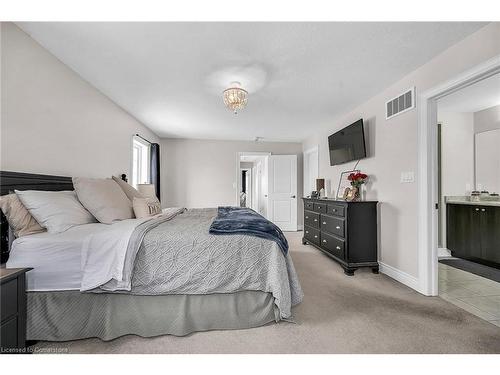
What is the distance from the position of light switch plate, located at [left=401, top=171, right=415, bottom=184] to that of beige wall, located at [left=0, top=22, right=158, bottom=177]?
3.57m

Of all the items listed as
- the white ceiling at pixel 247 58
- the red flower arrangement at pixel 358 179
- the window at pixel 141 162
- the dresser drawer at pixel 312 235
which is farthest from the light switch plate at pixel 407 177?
the window at pixel 141 162

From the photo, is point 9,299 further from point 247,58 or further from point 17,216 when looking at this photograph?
point 247,58

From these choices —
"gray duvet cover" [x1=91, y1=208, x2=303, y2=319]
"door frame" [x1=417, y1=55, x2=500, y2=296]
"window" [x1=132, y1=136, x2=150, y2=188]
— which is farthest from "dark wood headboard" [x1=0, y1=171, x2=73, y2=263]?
"door frame" [x1=417, y1=55, x2=500, y2=296]

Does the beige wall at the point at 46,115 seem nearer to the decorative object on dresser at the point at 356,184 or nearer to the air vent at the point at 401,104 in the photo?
the decorative object on dresser at the point at 356,184

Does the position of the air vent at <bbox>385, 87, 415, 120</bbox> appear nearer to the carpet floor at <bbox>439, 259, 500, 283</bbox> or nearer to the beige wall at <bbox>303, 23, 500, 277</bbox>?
the beige wall at <bbox>303, 23, 500, 277</bbox>

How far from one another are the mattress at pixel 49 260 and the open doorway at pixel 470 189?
329 cm

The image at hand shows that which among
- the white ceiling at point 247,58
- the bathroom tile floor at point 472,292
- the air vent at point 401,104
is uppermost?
the white ceiling at point 247,58

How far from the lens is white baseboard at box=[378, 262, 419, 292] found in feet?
7.91

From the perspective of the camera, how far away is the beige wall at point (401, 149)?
191cm
